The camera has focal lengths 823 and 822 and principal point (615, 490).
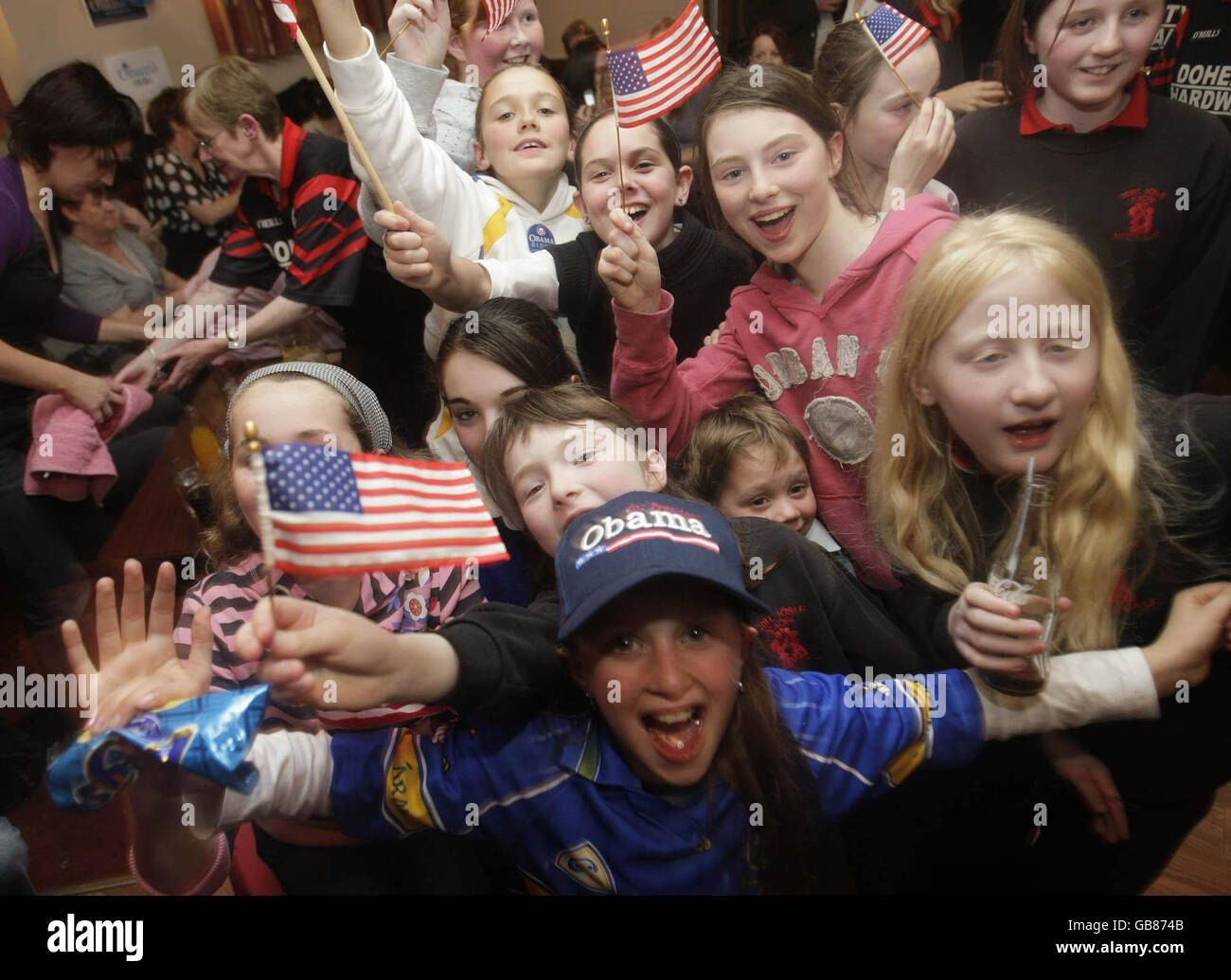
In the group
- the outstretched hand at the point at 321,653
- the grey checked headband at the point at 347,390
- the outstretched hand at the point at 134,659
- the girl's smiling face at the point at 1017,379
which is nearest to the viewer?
the outstretched hand at the point at 321,653

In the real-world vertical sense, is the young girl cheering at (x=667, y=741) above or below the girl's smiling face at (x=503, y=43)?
below

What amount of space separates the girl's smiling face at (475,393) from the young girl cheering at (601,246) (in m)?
0.08

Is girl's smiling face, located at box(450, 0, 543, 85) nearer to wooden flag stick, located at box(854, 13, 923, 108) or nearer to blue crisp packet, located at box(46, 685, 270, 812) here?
wooden flag stick, located at box(854, 13, 923, 108)

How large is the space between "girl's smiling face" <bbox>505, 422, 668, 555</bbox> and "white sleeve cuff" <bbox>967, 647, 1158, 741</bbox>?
1.56 ft

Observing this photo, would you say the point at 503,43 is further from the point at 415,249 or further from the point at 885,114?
the point at 885,114

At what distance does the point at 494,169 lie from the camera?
3.82ft

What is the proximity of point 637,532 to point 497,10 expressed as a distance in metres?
0.79

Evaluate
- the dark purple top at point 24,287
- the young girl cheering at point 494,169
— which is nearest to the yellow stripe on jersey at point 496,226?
the young girl cheering at point 494,169

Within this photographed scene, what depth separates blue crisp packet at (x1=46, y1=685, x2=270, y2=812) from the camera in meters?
0.74

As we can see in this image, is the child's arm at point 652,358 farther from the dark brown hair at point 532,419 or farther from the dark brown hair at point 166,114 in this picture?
the dark brown hair at point 166,114

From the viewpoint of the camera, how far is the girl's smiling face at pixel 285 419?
3.07ft

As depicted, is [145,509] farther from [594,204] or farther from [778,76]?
[778,76]

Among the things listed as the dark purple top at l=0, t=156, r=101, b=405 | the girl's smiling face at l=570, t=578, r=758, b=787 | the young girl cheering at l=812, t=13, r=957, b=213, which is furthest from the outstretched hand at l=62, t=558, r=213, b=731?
the young girl cheering at l=812, t=13, r=957, b=213
